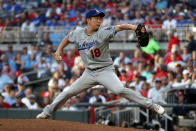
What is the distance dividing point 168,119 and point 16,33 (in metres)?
8.49

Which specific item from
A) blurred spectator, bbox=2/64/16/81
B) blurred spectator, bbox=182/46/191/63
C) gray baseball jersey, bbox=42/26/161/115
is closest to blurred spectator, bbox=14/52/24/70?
blurred spectator, bbox=2/64/16/81

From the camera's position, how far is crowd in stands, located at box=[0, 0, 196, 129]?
11.7 m

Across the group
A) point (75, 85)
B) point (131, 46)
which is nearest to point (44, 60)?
point (131, 46)

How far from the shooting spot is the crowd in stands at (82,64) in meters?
11.7

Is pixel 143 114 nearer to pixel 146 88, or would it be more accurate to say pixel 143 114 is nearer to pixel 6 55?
pixel 146 88

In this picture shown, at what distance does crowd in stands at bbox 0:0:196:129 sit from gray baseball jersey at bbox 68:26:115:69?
3.42 m

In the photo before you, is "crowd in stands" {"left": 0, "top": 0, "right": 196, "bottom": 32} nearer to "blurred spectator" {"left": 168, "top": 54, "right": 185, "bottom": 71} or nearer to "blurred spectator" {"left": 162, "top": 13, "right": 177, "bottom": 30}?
"blurred spectator" {"left": 162, "top": 13, "right": 177, "bottom": 30}

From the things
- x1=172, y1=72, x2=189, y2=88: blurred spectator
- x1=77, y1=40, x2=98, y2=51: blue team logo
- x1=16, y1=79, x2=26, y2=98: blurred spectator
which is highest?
x1=77, y1=40, x2=98, y2=51: blue team logo

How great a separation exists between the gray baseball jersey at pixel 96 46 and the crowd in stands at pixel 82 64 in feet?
11.2

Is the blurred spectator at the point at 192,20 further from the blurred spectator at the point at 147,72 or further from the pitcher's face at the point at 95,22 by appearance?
the pitcher's face at the point at 95,22

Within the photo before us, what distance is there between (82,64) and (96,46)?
245 inches

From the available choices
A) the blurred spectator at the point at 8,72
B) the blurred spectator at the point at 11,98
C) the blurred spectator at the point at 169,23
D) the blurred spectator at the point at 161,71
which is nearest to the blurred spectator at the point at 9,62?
the blurred spectator at the point at 8,72

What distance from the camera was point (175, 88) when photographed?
10.5 metres

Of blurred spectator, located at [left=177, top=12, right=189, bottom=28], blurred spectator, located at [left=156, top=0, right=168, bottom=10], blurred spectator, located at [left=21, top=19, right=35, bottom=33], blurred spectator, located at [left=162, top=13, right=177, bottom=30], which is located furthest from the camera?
blurred spectator, located at [left=21, top=19, right=35, bottom=33]
